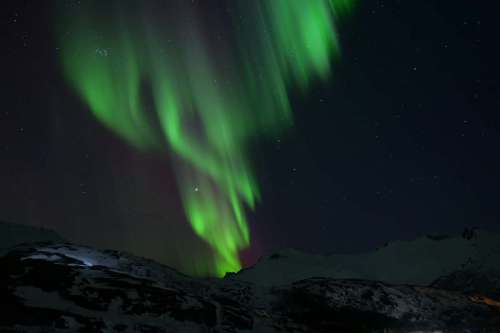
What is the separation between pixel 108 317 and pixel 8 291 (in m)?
11.8

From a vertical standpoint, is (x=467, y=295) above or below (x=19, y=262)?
below

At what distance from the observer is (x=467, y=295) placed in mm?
98438

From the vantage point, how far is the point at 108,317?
4828 centimetres

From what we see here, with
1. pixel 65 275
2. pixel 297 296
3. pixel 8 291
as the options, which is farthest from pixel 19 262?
pixel 297 296

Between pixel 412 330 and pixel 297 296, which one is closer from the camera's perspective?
pixel 412 330

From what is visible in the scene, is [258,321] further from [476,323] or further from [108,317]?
[476,323]

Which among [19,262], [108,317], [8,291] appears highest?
[19,262]

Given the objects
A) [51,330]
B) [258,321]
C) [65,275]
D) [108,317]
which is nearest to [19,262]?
[65,275]

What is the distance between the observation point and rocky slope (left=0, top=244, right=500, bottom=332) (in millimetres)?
47500

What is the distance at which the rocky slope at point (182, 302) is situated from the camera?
1870 inches

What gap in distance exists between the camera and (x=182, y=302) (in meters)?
60.2

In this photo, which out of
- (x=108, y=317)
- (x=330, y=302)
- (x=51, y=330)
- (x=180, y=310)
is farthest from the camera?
(x=330, y=302)

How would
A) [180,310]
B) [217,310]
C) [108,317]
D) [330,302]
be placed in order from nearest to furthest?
[108,317], [180,310], [217,310], [330,302]

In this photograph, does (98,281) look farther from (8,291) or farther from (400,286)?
(400,286)
